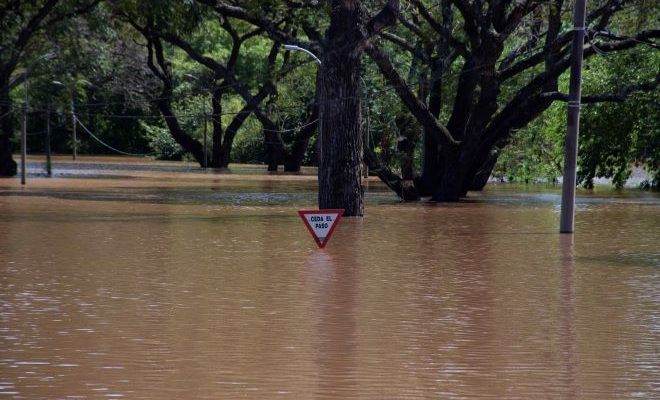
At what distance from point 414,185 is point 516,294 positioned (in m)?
26.2

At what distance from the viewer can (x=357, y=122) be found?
30.3 m

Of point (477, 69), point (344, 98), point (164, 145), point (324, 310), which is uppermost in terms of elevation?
point (477, 69)

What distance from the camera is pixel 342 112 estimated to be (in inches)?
1184

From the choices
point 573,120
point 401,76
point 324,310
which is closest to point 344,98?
point 573,120

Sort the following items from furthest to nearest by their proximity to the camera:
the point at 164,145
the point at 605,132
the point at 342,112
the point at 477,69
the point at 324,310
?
the point at 164,145
the point at 605,132
the point at 477,69
the point at 342,112
the point at 324,310

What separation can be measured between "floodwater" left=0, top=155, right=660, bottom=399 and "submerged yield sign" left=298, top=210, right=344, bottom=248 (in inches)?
11.7

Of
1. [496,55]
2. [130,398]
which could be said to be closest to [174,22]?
[496,55]

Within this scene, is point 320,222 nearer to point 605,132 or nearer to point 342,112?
point 342,112

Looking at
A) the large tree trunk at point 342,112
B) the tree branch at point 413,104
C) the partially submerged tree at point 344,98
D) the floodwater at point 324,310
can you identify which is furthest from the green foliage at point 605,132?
the floodwater at point 324,310

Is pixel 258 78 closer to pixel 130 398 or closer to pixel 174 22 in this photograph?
pixel 174 22

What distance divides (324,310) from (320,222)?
783cm

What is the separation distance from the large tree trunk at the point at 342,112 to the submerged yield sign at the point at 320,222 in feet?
28.5

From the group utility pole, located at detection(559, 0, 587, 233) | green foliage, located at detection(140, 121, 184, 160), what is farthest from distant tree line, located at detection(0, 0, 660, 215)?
green foliage, located at detection(140, 121, 184, 160)

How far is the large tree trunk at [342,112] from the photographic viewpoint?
1176 inches
